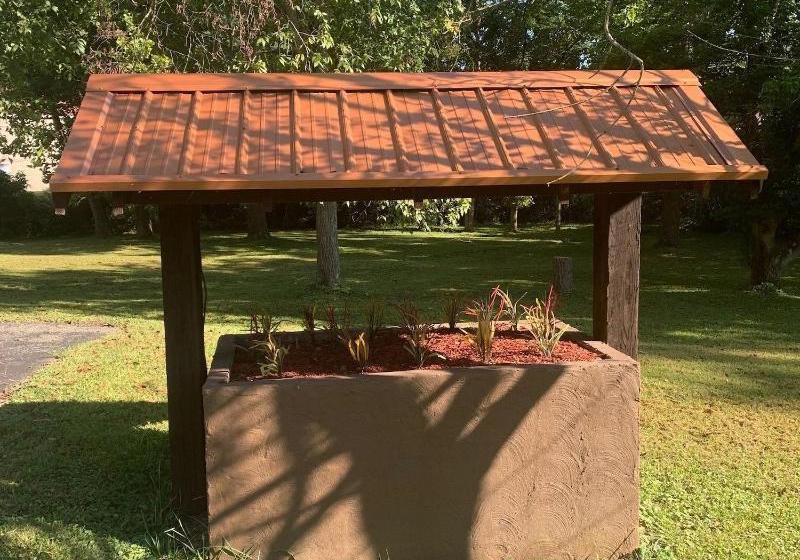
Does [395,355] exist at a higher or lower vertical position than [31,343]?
higher

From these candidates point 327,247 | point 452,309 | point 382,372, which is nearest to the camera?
point 382,372

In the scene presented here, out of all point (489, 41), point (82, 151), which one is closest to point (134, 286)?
point (82, 151)

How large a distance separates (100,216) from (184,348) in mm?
27021

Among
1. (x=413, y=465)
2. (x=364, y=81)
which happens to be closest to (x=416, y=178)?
(x=364, y=81)

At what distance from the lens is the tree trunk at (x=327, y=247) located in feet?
45.2

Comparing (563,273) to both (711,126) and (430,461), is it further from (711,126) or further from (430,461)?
(430,461)

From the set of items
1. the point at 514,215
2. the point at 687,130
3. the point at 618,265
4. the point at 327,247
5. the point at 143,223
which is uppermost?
the point at 687,130

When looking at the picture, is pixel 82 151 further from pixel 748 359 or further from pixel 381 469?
pixel 748 359

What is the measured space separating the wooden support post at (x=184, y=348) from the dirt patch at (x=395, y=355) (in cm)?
29

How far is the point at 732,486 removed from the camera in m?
5.07

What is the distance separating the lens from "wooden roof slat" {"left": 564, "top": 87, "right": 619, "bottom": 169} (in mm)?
3738

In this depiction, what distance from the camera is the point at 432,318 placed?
34.3 feet

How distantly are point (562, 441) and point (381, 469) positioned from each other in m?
0.92

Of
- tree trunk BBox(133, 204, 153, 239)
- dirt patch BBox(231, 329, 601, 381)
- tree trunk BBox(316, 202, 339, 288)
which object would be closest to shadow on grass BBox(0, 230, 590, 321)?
tree trunk BBox(316, 202, 339, 288)
